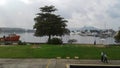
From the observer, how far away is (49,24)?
78.9 m

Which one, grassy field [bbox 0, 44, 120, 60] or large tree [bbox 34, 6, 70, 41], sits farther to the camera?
large tree [bbox 34, 6, 70, 41]

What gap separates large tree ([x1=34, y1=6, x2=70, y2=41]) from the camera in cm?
7900

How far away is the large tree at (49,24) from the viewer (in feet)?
259

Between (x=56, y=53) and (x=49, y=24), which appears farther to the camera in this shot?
(x=49, y=24)

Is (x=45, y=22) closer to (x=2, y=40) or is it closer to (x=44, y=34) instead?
(x=44, y=34)

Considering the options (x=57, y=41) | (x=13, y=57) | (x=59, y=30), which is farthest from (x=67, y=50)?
(x=59, y=30)

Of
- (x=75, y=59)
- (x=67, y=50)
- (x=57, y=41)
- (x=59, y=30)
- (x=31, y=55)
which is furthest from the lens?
(x=59, y=30)

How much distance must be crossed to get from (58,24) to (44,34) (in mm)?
4638

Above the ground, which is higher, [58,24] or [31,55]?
[58,24]

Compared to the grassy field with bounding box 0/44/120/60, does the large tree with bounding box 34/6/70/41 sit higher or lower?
higher

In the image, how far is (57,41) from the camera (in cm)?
7388

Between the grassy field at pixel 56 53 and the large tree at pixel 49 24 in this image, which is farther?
the large tree at pixel 49 24

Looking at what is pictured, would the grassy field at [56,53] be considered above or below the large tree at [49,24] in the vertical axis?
below

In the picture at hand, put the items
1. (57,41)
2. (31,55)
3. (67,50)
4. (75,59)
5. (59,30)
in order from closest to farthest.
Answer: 1. (75,59)
2. (31,55)
3. (67,50)
4. (57,41)
5. (59,30)
